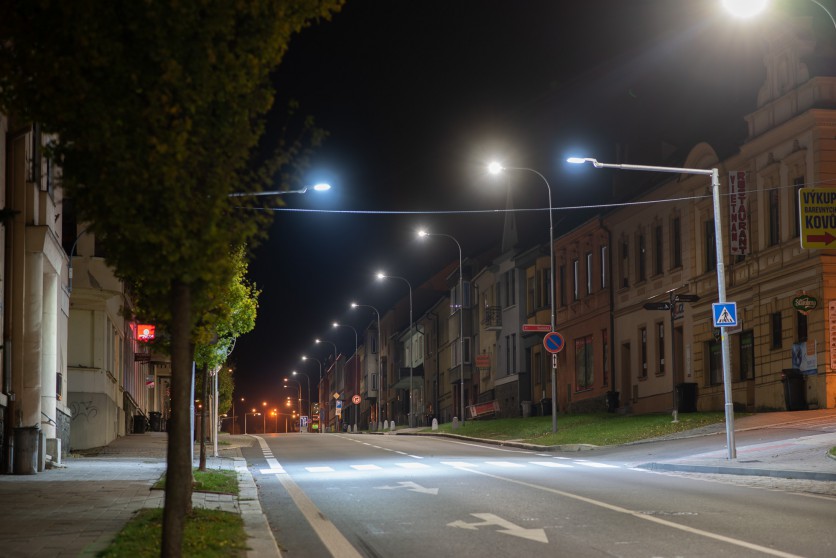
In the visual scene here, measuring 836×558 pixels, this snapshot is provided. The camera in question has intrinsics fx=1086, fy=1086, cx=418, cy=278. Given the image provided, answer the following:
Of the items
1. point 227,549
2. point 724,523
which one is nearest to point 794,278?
point 724,523

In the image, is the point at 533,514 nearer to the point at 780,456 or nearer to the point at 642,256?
the point at 780,456

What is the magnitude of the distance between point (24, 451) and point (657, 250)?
28.1 meters

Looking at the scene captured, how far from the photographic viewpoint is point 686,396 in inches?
1473

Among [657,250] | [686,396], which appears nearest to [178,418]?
[686,396]

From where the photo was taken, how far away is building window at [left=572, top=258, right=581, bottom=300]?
5103cm

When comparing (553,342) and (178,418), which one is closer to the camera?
(178,418)

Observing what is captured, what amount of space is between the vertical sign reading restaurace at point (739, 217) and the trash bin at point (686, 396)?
16.8ft

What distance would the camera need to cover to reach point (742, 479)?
Answer: 18531 mm

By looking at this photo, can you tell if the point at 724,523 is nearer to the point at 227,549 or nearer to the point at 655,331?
the point at 227,549

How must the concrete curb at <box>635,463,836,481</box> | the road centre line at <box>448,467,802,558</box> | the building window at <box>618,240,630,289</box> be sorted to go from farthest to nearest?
the building window at <box>618,240,630,289</box>, the concrete curb at <box>635,463,836,481</box>, the road centre line at <box>448,467,802,558</box>

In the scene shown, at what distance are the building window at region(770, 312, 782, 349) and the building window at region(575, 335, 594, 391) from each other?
15.2 m

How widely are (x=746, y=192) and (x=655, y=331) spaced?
9118mm

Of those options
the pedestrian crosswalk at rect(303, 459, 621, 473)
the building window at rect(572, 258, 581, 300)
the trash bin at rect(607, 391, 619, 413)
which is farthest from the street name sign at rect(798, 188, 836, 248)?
the building window at rect(572, 258, 581, 300)

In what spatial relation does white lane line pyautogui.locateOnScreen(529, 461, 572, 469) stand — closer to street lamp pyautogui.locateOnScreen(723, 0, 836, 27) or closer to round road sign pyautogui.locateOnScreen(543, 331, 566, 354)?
street lamp pyautogui.locateOnScreen(723, 0, 836, 27)
